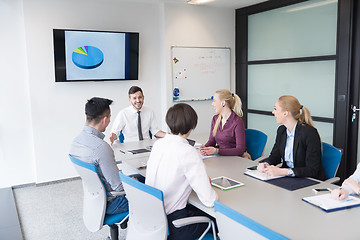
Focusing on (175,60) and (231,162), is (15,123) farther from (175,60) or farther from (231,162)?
(231,162)

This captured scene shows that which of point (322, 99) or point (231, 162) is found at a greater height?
point (322, 99)

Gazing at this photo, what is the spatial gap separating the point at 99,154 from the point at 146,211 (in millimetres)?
715

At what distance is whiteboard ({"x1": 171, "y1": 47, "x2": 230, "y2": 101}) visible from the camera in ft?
18.2

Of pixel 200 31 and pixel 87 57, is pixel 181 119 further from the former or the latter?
pixel 200 31

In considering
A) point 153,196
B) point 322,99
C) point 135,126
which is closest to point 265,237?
point 153,196

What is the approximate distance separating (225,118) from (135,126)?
47.8 inches

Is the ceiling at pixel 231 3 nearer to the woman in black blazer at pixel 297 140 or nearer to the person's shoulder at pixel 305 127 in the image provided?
the woman in black blazer at pixel 297 140

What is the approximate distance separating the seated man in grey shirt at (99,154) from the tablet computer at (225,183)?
2.42ft

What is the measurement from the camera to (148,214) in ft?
6.44

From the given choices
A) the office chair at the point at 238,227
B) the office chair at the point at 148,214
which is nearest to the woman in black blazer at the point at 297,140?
the office chair at the point at 148,214

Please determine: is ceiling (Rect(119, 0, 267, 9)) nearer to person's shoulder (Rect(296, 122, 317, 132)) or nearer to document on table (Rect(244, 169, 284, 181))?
person's shoulder (Rect(296, 122, 317, 132))

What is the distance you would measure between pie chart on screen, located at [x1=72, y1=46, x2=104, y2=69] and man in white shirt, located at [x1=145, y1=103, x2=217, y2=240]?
3.17 meters

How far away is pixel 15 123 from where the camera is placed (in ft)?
15.6

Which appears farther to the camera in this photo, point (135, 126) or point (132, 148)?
point (135, 126)
